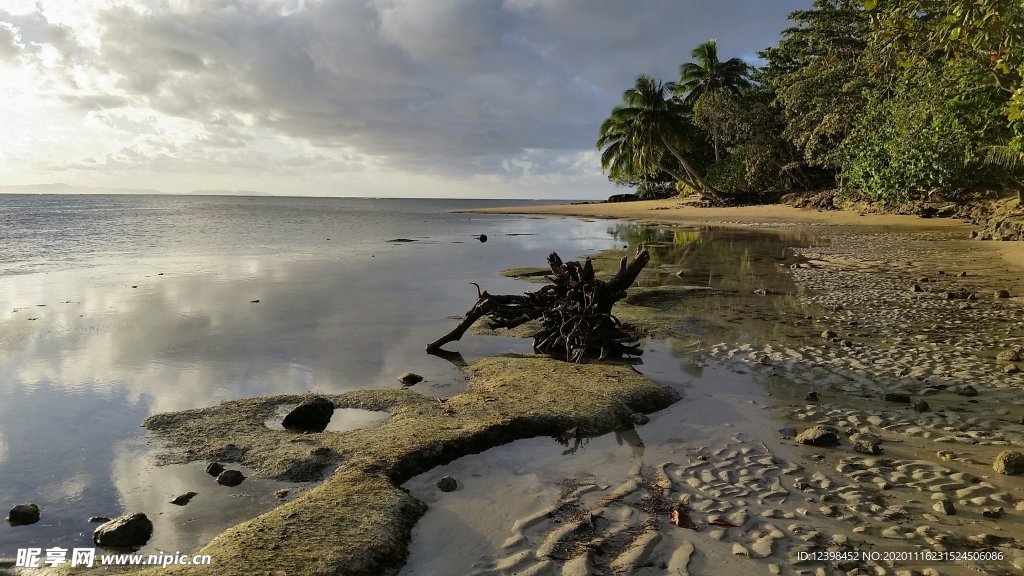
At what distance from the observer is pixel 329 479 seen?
4711 millimetres

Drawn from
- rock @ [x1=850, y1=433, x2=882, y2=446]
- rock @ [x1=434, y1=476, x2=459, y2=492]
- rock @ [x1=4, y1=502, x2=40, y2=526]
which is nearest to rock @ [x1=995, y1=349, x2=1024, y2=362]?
rock @ [x1=850, y1=433, x2=882, y2=446]

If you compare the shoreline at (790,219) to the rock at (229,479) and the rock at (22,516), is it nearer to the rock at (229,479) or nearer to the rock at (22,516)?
the rock at (229,479)

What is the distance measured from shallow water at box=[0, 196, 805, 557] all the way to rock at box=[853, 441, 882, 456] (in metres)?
4.47

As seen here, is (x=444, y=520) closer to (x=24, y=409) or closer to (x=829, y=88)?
(x=24, y=409)

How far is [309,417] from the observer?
6.04 m

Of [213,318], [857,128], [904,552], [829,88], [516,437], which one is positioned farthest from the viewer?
[829,88]

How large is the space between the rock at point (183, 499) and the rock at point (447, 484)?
74.0 inches

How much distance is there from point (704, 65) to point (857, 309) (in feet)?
158

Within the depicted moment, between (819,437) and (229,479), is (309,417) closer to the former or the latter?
(229,479)

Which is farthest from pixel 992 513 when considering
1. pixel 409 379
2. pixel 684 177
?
pixel 684 177

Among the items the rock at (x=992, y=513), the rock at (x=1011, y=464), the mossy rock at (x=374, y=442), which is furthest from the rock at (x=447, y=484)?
Answer: the rock at (x=1011, y=464)

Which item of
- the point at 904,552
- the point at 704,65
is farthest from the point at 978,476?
the point at 704,65

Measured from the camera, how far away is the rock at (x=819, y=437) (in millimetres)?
5207

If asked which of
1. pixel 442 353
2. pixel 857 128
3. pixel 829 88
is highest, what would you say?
pixel 829 88
